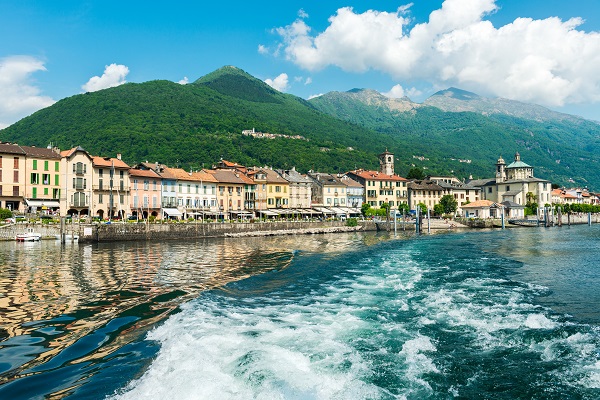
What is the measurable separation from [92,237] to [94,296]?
39.2 metres

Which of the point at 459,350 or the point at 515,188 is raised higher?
the point at 515,188

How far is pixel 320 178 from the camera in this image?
107000mm

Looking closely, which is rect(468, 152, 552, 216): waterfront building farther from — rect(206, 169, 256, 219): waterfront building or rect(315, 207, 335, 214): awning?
rect(206, 169, 256, 219): waterfront building

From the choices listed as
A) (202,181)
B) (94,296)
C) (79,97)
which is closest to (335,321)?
(94,296)

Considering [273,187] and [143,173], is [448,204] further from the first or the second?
[143,173]

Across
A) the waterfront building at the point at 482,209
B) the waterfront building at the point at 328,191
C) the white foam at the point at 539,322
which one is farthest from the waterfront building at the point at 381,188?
the white foam at the point at 539,322

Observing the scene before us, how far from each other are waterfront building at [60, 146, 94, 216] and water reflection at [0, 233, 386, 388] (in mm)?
28730

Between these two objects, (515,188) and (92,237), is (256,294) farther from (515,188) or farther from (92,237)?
(515,188)

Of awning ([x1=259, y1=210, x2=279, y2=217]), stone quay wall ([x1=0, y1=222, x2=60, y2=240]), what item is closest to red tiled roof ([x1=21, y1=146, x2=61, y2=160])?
stone quay wall ([x1=0, y1=222, x2=60, y2=240])

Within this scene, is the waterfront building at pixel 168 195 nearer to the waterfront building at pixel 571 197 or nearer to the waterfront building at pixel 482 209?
the waterfront building at pixel 482 209

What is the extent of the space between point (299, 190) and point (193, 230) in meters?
40.0

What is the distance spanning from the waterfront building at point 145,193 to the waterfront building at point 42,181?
11481mm

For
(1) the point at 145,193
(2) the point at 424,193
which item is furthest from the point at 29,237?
(2) the point at 424,193

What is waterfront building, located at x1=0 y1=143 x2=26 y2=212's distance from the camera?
2559 inches
